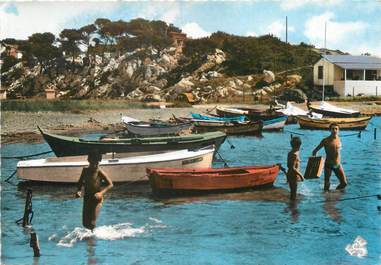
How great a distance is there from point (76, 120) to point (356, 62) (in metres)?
31.2

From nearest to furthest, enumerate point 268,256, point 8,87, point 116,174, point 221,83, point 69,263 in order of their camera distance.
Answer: point 69,263 → point 268,256 → point 116,174 → point 221,83 → point 8,87

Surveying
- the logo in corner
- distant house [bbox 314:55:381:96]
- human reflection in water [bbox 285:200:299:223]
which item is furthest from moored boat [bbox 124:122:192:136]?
distant house [bbox 314:55:381:96]

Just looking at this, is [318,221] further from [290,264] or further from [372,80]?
[372,80]

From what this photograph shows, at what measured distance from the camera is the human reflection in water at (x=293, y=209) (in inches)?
548

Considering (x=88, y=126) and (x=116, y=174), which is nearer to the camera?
(x=116, y=174)

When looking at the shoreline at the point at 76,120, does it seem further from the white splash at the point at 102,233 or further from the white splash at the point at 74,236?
the white splash at the point at 74,236

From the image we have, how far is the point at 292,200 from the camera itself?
1572 centimetres

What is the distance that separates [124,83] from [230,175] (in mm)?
57977

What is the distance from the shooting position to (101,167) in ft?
57.9

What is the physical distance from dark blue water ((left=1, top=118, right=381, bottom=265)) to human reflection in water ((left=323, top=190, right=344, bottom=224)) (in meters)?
0.03

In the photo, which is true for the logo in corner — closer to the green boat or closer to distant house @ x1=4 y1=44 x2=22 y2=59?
the green boat

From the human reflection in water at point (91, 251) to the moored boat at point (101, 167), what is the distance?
19.5 ft

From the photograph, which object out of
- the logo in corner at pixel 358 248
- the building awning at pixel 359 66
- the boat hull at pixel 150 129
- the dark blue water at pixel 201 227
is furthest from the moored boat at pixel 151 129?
the building awning at pixel 359 66

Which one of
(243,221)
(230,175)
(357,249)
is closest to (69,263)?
(243,221)
